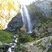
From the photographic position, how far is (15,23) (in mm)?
25641

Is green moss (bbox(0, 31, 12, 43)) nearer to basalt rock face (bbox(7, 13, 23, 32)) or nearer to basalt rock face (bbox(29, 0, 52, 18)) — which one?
basalt rock face (bbox(7, 13, 23, 32))

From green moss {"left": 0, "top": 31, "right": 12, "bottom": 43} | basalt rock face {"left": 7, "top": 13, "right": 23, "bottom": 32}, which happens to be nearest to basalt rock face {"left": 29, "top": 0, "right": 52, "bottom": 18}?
basalt rock face {"left": 7, "top": 13, "right": 23, "bottom": 32}

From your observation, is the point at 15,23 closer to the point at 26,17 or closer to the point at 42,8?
the point at 26,17

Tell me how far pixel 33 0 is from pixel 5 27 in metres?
4.79

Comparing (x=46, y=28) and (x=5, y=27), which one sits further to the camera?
(x=5, y=27)

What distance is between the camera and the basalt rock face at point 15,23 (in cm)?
2485

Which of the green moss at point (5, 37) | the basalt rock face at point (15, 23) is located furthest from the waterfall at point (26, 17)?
the green moss at point (5, 37)

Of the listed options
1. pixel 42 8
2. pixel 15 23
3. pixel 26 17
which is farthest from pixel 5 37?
pixel 42 8

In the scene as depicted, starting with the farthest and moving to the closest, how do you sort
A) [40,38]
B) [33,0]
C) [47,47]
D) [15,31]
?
[33,0] < [15,31] < [40,38] < [47,47]

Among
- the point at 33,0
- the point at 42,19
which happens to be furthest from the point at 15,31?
the point at 33,0

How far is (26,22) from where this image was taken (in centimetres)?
2581

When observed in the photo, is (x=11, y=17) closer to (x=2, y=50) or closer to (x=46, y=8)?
(x=46, y=8)

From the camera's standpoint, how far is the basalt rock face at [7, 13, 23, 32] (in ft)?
81.5

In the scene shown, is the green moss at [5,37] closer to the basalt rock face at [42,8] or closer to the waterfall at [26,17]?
the waterfall at [26,17]
